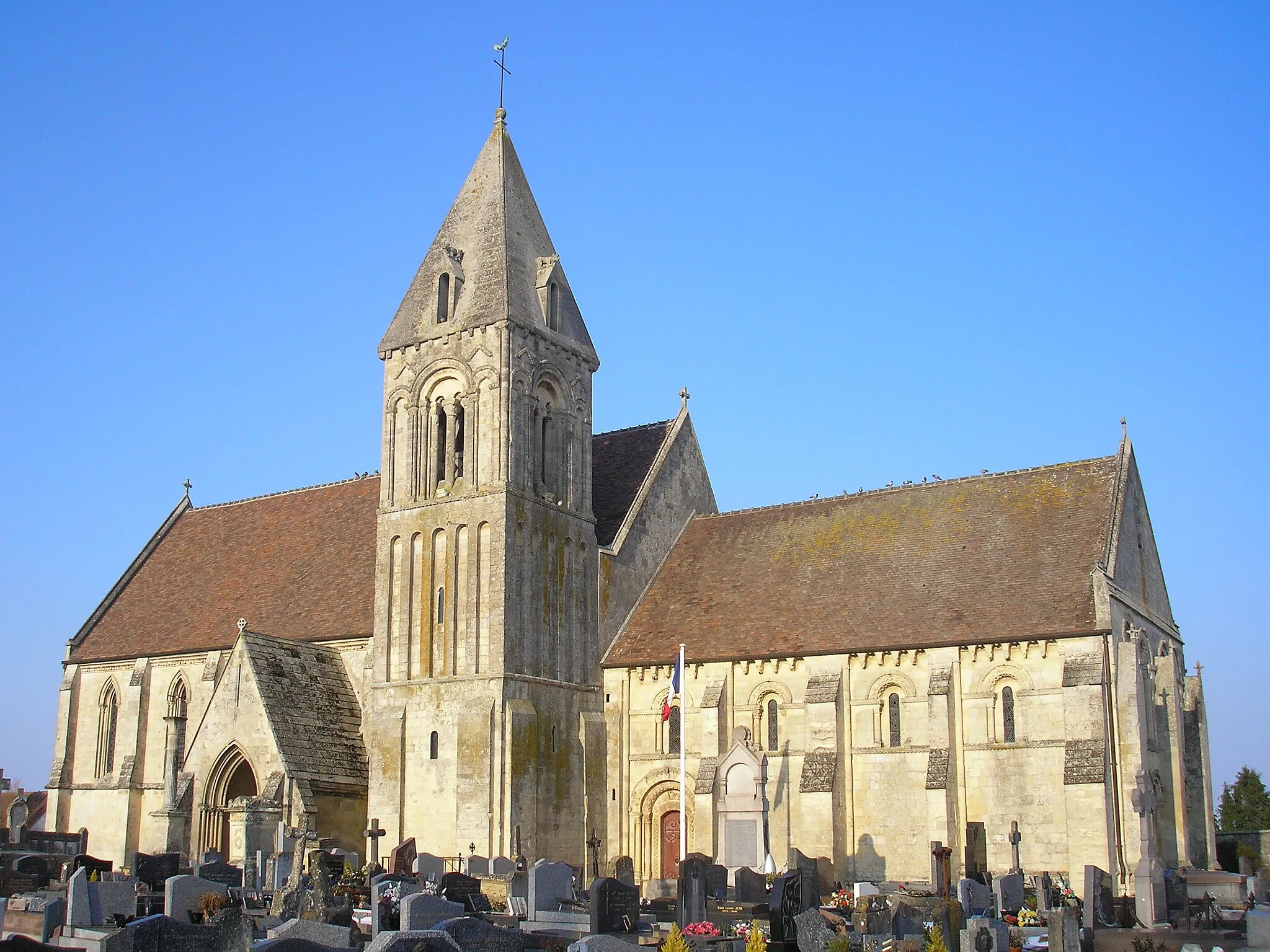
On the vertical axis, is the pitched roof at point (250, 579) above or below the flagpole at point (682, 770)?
above

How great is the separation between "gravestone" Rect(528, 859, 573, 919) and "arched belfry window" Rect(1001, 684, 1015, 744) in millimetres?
12953

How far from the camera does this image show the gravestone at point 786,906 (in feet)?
66.3

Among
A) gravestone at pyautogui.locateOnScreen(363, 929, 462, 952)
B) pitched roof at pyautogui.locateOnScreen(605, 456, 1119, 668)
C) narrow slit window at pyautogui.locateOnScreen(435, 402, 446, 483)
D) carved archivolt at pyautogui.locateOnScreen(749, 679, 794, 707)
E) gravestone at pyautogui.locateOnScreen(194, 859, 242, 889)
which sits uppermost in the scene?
narrow slit window at pyautogui.locateOnScreen(435, 402, 446, 483)

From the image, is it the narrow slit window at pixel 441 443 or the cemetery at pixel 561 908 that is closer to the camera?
the cemetery at pixel 561 908

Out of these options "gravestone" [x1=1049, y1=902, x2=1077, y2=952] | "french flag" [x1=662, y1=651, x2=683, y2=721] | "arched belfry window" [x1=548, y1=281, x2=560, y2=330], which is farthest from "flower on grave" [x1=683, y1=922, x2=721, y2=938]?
"arched belfry window" [x1=548, y1=281, x2=560, y2=330]


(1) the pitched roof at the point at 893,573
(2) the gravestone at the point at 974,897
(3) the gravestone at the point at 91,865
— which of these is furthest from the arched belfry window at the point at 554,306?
(2) the gravestone at the point at 974,897

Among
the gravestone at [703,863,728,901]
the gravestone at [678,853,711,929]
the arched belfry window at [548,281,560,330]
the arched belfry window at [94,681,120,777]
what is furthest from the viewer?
the arched belfry window at [94,681,120,777]

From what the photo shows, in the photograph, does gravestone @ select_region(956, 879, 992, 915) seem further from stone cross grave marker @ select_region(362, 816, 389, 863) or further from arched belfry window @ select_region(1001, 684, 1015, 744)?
stone cross grave marker @ select_region(362, 816, 389, 863)

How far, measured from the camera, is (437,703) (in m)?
38.4

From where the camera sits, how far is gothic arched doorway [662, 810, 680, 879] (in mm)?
39125

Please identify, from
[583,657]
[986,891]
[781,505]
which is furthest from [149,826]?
[986,891]

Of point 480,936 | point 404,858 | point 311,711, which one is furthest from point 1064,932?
point 311,711

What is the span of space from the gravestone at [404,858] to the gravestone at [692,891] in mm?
8151

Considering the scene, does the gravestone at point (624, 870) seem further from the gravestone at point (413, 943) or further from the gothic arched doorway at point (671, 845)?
the gravestone at point (413, 943)
